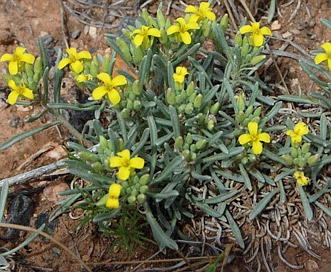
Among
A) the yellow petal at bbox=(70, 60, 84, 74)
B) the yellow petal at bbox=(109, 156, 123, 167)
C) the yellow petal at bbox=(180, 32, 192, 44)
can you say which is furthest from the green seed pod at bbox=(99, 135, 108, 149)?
the yellow petal at bbox=(180, 32, 192, 44)

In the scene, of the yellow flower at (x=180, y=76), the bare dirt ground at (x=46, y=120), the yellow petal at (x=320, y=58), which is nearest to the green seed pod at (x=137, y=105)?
the yellow flower at (x=180, y=76)

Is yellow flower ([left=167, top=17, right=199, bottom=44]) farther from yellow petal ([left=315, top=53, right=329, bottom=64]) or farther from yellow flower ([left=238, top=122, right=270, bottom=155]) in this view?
yellow petal ([left=315, top=53, right=329, bottom=64])

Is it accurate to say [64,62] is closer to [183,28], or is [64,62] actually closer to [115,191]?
[183,28]

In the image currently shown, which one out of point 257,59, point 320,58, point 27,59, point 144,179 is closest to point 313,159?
point 320,58

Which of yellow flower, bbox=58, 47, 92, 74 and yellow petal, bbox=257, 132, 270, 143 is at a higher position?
yellow flower, bbox=58, 47, 92, 74

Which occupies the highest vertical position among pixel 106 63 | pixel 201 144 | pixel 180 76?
pixel 106 63

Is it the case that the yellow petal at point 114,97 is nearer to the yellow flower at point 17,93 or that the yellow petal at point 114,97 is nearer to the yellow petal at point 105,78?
the yellow petal at point 105,78
